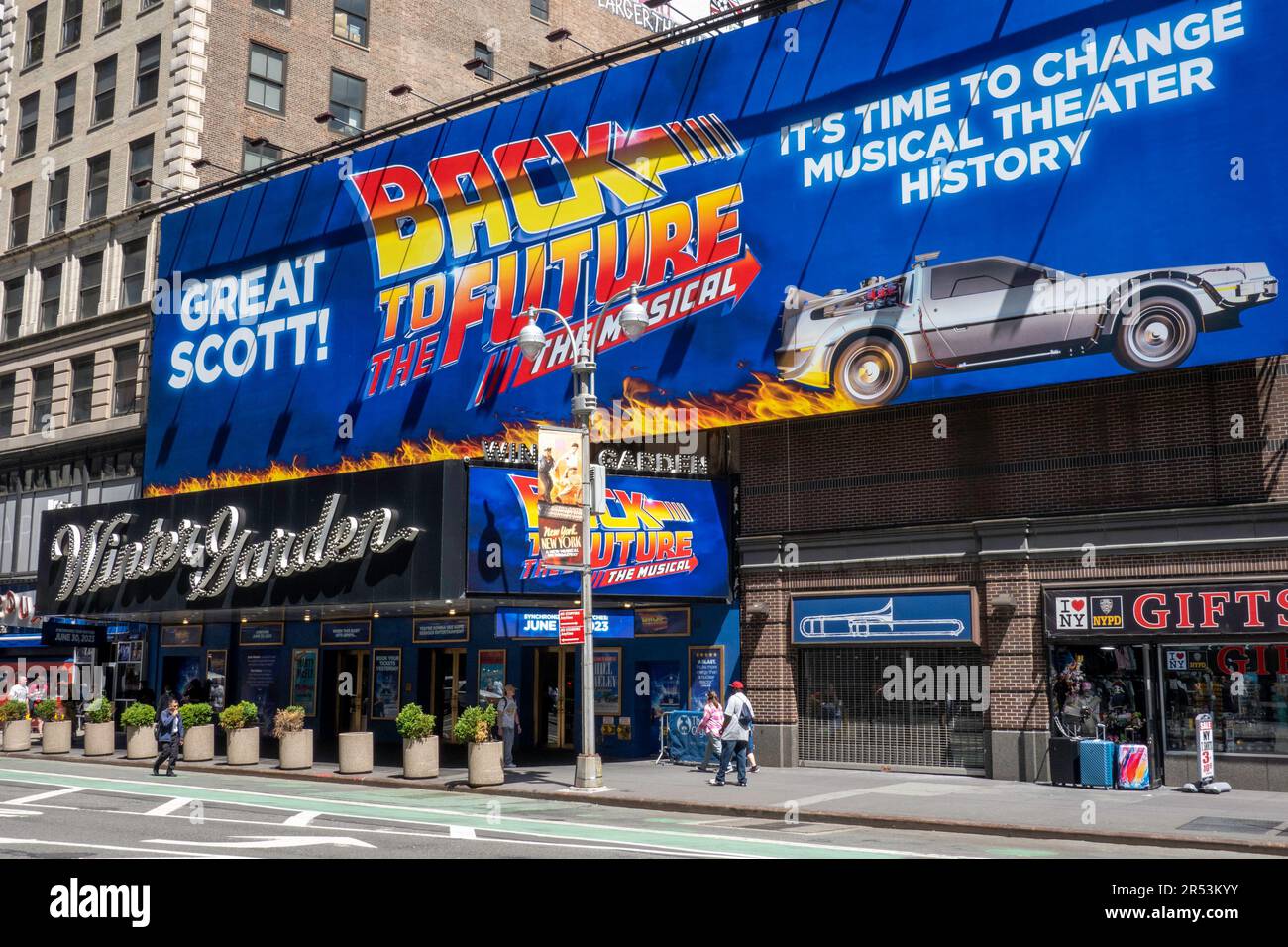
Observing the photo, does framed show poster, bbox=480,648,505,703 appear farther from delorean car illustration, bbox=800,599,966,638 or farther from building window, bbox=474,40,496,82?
building window, bbox=474,40,496,82

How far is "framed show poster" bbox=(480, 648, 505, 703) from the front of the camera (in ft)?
106

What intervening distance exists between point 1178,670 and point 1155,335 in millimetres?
6117

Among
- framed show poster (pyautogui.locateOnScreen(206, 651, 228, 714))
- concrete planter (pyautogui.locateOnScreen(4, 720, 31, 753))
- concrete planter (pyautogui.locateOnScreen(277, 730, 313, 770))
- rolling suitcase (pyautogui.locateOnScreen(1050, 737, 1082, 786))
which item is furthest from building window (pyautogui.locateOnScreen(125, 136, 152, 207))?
rolling suitcase (pyautogui.locateOnScreen(1050, 737, 1082, 786))

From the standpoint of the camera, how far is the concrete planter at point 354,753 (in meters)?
26.3

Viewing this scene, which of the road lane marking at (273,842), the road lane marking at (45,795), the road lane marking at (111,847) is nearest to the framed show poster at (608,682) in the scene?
the road lane marking at (45,795)

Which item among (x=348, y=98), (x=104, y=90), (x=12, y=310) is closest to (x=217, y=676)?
(x=12, y=310)

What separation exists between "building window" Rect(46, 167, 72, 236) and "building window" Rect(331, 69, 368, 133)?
10.0m

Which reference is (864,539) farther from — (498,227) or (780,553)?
(498,227)

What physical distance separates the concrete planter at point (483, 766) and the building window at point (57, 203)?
32.3 m

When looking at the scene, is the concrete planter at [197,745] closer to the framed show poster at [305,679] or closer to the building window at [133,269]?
the framed show poster at [305,679]

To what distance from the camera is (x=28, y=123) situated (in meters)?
48.8

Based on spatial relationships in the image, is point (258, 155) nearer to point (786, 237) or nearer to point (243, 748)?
point (243, 748)
